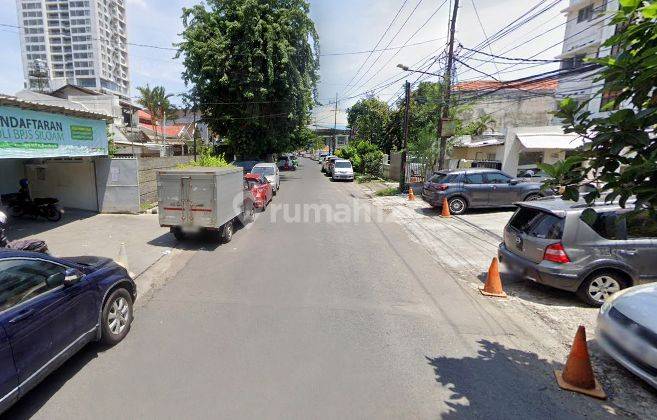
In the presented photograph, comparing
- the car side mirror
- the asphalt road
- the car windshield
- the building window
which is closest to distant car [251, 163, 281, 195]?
the car windshield

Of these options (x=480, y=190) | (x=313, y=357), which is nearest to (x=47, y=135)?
(x=313, y=357)

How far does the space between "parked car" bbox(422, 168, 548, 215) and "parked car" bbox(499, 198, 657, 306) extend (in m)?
7.48

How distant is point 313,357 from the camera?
4062 millimetres

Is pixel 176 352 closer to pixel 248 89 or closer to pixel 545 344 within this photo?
pixel 545 344

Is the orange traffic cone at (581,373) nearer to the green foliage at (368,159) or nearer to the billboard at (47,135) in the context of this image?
the billboard at (47,135)

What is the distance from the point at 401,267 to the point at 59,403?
5880 millimetres

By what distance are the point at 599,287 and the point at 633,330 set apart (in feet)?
6.80

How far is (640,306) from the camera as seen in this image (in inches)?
149

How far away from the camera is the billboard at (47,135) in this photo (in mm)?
7836

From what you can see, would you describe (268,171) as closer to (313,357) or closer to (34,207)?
(34,207)

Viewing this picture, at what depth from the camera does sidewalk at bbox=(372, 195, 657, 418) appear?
3627 millimetres

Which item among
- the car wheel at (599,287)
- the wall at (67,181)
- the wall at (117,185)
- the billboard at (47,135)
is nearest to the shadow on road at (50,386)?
the billboard at (47,135)

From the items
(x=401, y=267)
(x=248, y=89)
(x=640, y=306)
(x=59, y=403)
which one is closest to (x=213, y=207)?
(x=401, y=267)

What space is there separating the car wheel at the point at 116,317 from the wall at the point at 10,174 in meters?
11.6
